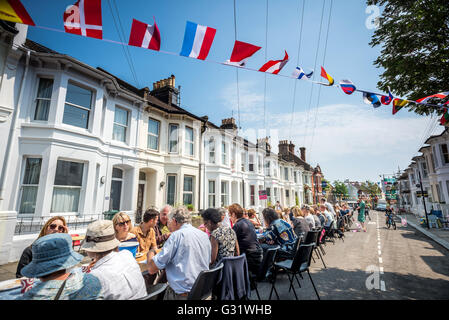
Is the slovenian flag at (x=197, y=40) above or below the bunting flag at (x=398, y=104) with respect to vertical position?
above

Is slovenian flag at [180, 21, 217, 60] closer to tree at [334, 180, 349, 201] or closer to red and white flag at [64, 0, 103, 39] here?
red and white flag at [64, 0, 103, 39]

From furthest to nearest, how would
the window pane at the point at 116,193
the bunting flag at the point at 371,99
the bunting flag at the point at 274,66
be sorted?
the window pane at the point at 116,193, the bunting flag at the point at 371,99, the bunting flag at the point at 274,66

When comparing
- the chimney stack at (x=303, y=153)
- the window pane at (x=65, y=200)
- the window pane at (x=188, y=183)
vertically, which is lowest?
the window pane at (x=65, y=200)

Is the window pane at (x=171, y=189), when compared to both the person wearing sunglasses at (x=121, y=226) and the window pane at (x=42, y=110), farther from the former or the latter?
the person wearing sunglasses at (x=121, y=226)

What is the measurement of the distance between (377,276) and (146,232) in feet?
18.7

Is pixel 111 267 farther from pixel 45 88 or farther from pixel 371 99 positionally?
pixel 45 88

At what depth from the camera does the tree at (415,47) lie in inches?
184

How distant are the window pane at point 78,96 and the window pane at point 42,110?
2.33 ft

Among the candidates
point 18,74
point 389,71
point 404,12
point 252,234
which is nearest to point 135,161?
point 18,74

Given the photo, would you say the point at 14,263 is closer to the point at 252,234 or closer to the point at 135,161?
the point at 135,161

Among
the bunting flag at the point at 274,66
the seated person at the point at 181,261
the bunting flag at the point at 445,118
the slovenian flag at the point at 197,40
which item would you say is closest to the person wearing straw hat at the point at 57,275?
the seated person at the point at 181,261

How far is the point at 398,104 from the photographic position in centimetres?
539

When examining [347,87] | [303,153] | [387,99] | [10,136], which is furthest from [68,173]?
[303,153]

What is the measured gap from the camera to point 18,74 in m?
7.02
